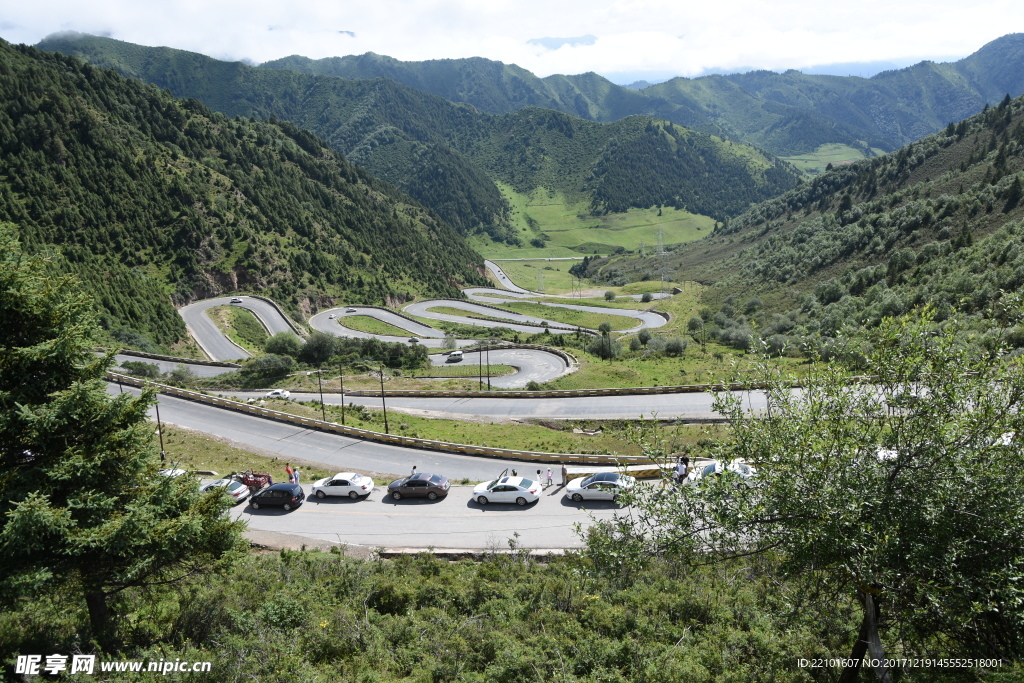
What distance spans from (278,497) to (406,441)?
32.4 ft

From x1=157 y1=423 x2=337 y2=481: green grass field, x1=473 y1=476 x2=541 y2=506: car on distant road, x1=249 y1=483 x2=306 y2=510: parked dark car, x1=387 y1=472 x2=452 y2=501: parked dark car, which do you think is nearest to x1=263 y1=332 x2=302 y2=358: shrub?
x1=157 y1=423 x2=337 y2=481: green grass field

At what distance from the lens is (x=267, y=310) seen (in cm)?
9994

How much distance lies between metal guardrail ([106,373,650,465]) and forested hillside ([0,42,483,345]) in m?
40.1

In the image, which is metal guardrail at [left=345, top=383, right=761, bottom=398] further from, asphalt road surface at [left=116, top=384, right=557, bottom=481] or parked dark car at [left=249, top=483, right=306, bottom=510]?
parked dark car at [left=249, top=483, right=306, bottom=510]

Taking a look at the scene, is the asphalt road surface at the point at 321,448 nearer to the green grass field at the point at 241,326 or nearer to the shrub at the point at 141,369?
the shrub at the point at 141,369

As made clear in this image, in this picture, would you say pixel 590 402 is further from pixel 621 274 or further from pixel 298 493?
pixel 621 274

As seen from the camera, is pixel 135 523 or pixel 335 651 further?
pixel 335 651

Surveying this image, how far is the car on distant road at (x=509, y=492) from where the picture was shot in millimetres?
25703

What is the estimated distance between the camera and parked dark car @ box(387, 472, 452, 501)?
2719cm

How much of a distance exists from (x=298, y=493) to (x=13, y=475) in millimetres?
16663

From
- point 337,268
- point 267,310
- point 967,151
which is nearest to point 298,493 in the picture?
point 267,310

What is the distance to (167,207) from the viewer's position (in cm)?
10894

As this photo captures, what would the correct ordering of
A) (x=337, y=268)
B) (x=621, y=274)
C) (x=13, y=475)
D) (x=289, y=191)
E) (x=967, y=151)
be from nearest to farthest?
(x=13, y=475), (x=967, y=151), (x=337, y=268), (x=289, y=191), (x=621, y=274)

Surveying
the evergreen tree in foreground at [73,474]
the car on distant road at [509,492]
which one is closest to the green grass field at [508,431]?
the car on distant road at [509,492]
